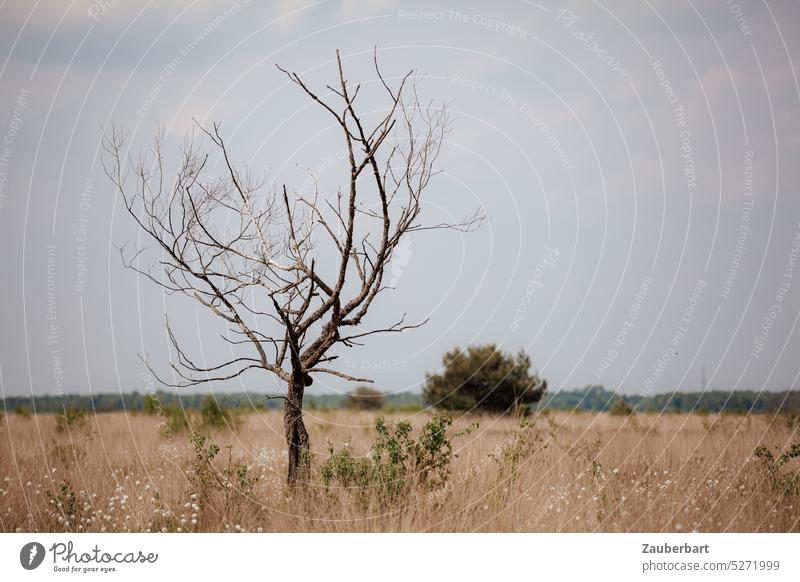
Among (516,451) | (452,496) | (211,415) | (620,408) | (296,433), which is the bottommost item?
(620,408)

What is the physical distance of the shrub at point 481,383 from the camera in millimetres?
20688

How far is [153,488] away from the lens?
26.2 feet

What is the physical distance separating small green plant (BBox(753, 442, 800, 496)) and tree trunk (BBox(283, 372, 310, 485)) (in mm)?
5546

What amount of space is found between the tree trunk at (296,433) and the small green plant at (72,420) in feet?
25.6

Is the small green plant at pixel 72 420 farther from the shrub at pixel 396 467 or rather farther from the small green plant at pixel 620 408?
the small green plant at pixel 620 408

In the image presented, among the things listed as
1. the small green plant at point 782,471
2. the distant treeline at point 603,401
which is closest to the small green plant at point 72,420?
the distant treeline at point 603,401

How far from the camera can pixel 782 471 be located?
28.1ft

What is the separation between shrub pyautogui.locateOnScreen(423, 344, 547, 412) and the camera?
814 inches

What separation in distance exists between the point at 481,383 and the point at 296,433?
48.2 feet

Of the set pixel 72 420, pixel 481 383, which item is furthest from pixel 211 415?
pixel 481 383

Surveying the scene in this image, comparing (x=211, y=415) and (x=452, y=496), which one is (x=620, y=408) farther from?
(x=452, y=496)
